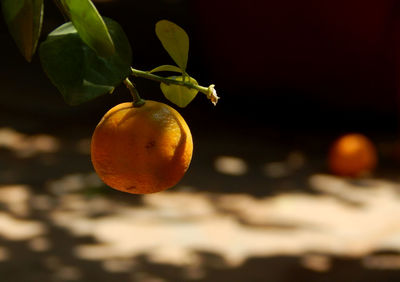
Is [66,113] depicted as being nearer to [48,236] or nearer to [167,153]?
[48,236]

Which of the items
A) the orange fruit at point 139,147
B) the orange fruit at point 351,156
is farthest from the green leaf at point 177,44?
the orange fruit at point 351,156

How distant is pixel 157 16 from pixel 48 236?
4022 mm

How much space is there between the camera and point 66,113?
17.3 feet

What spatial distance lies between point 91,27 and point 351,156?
387 centimetres

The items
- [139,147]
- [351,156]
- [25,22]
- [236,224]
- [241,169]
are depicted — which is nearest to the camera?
[25,22]

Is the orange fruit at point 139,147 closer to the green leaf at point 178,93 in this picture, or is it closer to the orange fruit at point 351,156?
the green leaf at point 178,93

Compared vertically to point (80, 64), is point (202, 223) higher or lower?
higher

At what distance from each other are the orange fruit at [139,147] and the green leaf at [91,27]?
12 centimetres

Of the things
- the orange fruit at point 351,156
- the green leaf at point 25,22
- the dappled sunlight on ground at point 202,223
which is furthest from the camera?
the orange fruit at point 351,156

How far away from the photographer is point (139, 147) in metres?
0.60

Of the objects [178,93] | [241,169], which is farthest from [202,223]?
[178,93]

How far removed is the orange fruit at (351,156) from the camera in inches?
166

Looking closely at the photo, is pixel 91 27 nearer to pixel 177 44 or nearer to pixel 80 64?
pixel 80 64

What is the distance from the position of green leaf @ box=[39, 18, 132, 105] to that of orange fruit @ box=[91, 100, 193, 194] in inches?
3.9
